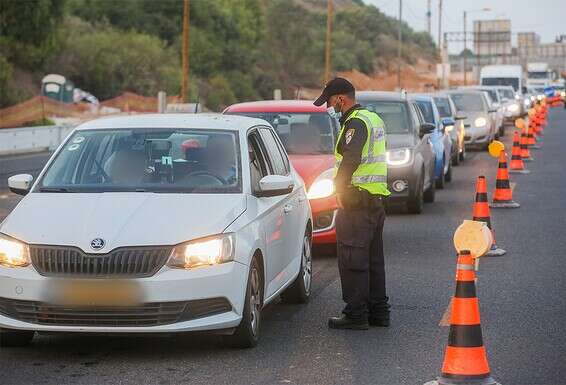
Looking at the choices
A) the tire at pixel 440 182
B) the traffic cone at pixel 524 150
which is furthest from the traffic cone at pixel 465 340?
the traffic cone at pixel 524 150

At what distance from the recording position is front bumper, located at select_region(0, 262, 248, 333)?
779cm

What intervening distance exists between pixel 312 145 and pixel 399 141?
4.26 metres

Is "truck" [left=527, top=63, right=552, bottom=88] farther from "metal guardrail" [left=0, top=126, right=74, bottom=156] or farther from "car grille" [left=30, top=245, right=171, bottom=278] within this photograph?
"car grille" [left=30, top=245, right=171, bottom=278]

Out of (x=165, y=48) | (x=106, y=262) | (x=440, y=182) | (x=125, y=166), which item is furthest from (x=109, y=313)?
(x=165, y=48)

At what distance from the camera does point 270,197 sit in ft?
30.4

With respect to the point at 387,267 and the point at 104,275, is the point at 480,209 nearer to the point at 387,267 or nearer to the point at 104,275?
the point at 387,267

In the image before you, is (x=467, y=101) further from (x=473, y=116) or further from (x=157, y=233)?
(x=157, y=233)

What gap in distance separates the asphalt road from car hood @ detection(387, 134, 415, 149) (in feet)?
16.1

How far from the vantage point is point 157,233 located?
793 centimetres

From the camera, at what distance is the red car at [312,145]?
Answer: 44.1 ft

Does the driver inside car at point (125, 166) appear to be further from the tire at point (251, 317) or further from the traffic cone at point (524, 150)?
the traffic cone at point (524, 150)

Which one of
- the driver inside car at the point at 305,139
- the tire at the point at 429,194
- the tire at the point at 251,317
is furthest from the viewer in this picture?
the tire at the point at 429,194

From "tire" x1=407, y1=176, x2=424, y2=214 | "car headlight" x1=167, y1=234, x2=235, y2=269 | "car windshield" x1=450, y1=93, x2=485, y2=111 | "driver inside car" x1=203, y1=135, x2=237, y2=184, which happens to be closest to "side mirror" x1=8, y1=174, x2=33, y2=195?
"driver inside car" x1=203, y1=135, x2=237, y2=184

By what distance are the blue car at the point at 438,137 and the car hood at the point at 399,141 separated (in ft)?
9.13
